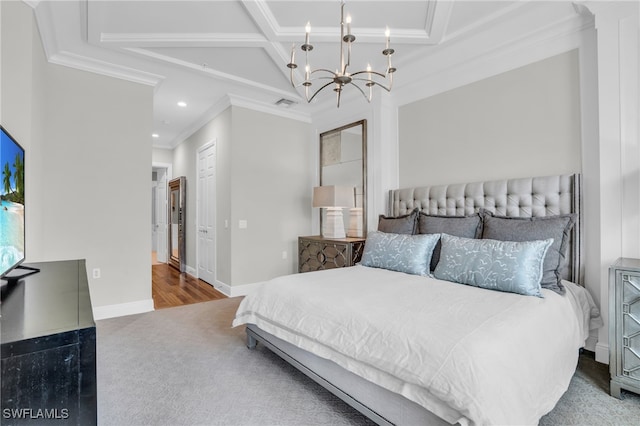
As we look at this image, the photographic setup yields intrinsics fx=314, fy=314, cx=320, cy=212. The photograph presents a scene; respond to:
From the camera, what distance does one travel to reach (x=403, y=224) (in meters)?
3.26

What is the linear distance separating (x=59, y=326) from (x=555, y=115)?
3432mm

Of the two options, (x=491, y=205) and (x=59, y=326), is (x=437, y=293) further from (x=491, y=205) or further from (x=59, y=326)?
(x=59, y=326)

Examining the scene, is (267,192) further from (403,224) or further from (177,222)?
(177,222)

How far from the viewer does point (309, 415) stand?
1796 mm

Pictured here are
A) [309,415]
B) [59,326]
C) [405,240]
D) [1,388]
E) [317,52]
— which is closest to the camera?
[1,388]

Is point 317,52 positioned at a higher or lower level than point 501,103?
higher

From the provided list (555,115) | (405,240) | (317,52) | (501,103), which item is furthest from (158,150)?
(555,115)

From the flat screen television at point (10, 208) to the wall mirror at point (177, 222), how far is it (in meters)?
4.43

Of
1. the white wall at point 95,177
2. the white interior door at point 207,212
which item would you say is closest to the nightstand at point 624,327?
the white wall at point 95,177

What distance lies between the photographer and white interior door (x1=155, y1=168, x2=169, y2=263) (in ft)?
23.9

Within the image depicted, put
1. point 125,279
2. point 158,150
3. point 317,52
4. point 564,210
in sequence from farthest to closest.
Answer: point 158,150, point 125,279, point 317,52, point 564,210

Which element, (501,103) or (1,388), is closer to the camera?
(1,388)

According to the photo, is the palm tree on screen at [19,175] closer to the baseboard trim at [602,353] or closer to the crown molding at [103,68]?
the crown molding at [103,68]

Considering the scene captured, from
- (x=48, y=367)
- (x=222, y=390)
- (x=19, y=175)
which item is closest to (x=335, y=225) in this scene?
(x=222, y=390)
